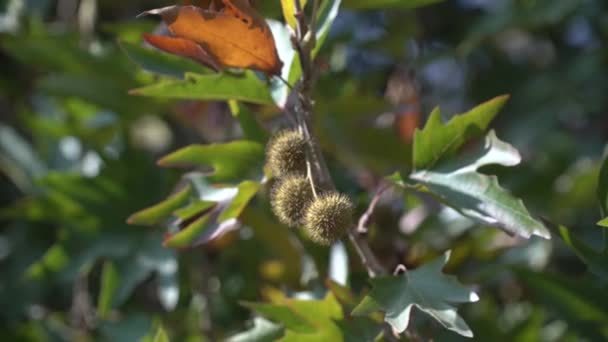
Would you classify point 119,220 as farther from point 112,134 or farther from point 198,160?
point 198,160

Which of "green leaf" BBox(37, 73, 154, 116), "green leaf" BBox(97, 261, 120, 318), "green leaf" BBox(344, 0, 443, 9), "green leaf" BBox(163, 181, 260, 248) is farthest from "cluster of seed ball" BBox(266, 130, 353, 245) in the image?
"green leaf" BBox(37, 73, 154, 116)

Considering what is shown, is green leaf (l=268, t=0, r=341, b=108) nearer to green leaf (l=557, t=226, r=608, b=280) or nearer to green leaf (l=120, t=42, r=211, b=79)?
green leaf (l=120, t=42, r=211, b=79)

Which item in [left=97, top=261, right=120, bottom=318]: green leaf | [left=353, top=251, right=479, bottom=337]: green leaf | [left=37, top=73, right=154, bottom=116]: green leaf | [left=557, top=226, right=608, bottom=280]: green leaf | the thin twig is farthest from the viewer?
[left=37, top=73, right=154, bottom=116]: green leaf

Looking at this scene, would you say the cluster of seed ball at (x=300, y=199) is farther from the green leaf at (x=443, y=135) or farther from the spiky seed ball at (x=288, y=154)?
the green leaf at (x=443, y=135)

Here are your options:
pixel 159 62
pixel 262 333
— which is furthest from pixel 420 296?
pixel 159 62

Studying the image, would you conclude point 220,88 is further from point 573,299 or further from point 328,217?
point 573,299
